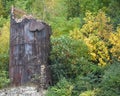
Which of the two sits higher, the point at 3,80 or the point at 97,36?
the point at 97,36

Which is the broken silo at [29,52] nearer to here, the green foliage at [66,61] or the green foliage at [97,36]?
the green foliage at [66,61]

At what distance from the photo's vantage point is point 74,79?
19.3 metres

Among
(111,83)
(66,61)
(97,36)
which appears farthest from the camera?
(97,36)

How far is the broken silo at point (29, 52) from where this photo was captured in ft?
62.5

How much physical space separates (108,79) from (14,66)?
11.3 feet

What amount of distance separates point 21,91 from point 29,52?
1401 millimetres

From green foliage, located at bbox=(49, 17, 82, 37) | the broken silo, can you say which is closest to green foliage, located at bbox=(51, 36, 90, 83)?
the broken silo

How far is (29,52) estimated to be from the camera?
19.1 m

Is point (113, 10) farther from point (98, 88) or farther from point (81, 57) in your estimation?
point (98, 88)

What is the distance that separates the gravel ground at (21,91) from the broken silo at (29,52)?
332 millimetres

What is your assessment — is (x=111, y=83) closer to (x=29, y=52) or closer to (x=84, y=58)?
(x=84, y=58)

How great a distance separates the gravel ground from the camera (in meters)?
18.5

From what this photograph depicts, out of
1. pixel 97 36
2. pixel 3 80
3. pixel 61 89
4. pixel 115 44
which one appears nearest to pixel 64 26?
pixel 97 36

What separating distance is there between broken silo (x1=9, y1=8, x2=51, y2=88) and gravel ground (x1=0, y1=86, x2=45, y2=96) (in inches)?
13.1
